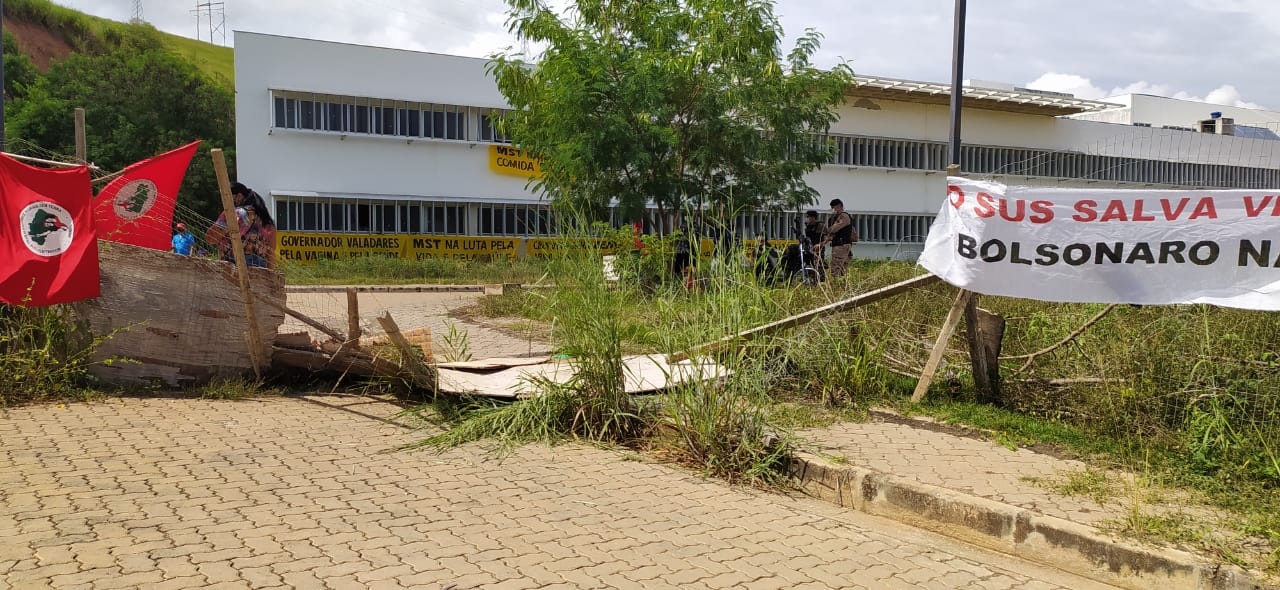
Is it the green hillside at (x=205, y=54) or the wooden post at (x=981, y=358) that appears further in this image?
the green hillside at (x=205, y=54)

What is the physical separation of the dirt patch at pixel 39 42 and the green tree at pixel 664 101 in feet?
179

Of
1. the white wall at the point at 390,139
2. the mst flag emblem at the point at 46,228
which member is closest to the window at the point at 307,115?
the white wall at the point at 390,139

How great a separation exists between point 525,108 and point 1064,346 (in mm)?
13142

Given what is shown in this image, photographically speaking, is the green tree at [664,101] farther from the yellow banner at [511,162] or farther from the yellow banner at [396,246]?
the yellow banner at [511,162]

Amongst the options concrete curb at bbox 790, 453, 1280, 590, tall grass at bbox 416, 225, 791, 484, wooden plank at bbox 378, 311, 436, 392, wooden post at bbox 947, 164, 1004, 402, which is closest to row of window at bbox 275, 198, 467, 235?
wooden plank at bbox 378, 311, 436, 392

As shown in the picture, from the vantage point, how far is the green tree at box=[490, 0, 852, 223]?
15.3 metres

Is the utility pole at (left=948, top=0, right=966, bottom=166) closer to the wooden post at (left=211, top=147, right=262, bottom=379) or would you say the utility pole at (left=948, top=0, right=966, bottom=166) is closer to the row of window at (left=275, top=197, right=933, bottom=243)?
the wooden post at (left=211, top=147, right=262, bottom=379)

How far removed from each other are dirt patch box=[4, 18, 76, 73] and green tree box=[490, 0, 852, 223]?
5464 centimetres

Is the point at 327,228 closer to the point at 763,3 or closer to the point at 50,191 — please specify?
the point at 763,3

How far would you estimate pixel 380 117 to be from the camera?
25312mm

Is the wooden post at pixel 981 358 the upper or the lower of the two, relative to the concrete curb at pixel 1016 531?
upper

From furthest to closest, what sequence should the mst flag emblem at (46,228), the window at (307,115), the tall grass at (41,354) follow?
the window at (307,115) < the mst flag emblem at (46,228) < the tall grass at (41,354)

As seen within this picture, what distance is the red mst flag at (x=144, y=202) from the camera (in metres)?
7.48

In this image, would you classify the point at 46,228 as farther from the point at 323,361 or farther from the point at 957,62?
the point at 957,62
